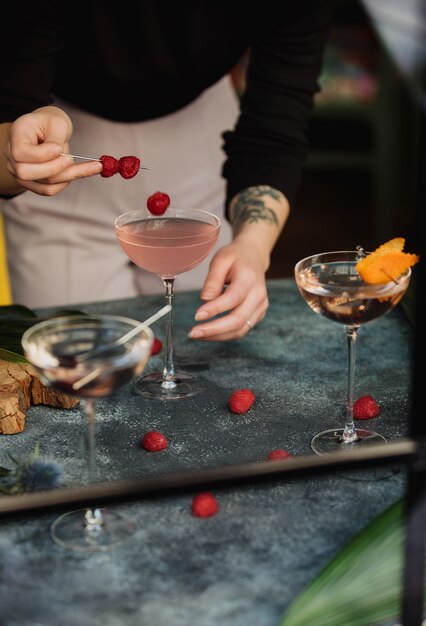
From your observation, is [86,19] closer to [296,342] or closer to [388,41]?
[296,342]

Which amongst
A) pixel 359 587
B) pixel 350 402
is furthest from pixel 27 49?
pixel 359 587

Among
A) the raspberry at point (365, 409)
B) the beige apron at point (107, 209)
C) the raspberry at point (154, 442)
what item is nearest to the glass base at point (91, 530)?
the raspberry at point (154, 442)

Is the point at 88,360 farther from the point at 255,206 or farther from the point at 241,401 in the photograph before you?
the point at 255,206

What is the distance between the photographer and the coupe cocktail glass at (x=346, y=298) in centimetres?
124

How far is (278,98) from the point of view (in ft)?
6.46

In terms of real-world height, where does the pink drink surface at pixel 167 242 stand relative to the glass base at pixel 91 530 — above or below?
above

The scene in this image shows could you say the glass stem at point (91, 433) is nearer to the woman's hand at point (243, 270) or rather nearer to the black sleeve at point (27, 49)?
the woman's hand at point (243, 270)

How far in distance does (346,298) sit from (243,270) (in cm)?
38

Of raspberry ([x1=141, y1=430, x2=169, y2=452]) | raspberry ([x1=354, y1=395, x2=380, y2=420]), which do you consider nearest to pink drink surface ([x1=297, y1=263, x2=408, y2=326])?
raspberry ([x1=354, y1=395, x2=380, y2=420])

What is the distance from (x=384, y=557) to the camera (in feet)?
3.30

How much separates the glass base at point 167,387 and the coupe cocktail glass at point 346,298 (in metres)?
0.24

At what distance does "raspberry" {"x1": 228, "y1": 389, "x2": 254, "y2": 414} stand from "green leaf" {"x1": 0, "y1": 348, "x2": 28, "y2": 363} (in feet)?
1.03

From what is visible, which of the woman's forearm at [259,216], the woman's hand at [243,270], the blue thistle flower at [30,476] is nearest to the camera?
the blue thistle flower at [30,476]

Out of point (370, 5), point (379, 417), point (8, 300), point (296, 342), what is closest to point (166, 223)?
point (296, 342)
